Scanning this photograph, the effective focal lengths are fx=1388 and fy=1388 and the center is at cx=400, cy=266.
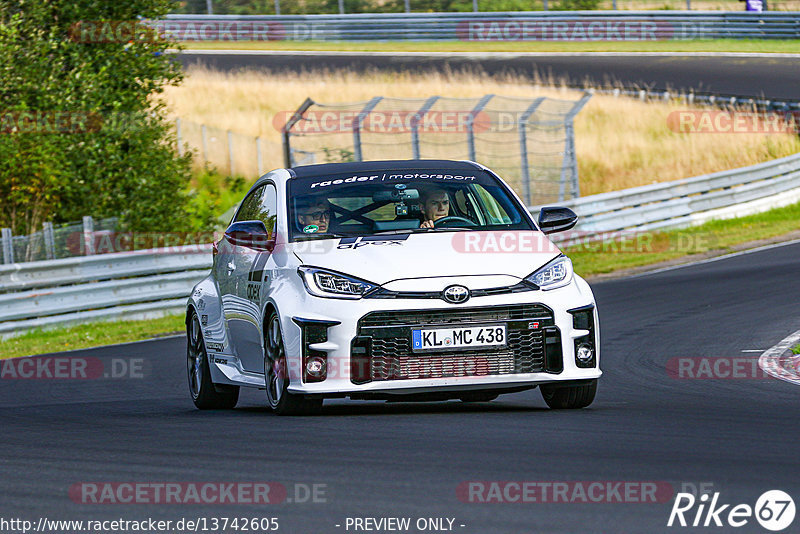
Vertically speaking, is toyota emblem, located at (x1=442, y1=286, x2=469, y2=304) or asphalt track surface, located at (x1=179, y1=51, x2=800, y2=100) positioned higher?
toyota emblem, located at (x1=442, y1=286, x2=469, y2=304)

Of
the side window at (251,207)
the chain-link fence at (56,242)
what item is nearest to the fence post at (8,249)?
the chain-link fence at (56,242)

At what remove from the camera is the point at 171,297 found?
66.6 feet

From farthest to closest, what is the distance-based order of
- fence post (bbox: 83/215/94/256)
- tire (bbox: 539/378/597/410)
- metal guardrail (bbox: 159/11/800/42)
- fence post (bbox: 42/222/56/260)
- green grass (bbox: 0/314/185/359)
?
metal guardrail (bbox: 159/11/800/42) → fence post (bbox: 83/215/94/256) → fence post (bbox: 42/222/56/260) → green grass (bbox: 0/314/185/359) → tire (bbox: 539/378/597/410)

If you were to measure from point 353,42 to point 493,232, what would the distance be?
42.9 metres

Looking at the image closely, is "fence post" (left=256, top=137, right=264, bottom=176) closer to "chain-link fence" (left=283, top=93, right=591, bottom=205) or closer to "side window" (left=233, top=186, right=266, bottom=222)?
"chain-link fence" (left=283, top=93, right=591, bottom=205)

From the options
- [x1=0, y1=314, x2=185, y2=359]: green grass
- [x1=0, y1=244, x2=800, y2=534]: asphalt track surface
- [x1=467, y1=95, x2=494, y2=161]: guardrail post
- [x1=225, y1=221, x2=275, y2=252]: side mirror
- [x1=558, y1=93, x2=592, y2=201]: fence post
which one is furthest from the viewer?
[x1=558, y1=93, x2=592, y2=201]: fence post

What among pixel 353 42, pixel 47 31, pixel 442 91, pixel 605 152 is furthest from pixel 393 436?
pixel 353 42

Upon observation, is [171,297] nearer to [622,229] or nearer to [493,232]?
[622,229]

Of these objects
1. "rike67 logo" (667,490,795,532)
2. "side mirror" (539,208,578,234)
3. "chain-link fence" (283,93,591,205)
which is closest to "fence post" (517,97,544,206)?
"chain-link fence" (283,93,591,205)

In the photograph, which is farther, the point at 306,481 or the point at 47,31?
the point at 47,31

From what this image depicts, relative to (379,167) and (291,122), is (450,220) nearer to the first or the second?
(379,167)

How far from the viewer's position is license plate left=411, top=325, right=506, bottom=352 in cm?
792

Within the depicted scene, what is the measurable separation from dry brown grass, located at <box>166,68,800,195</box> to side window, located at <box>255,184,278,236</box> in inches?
836

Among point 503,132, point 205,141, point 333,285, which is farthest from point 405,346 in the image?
point 205,141
